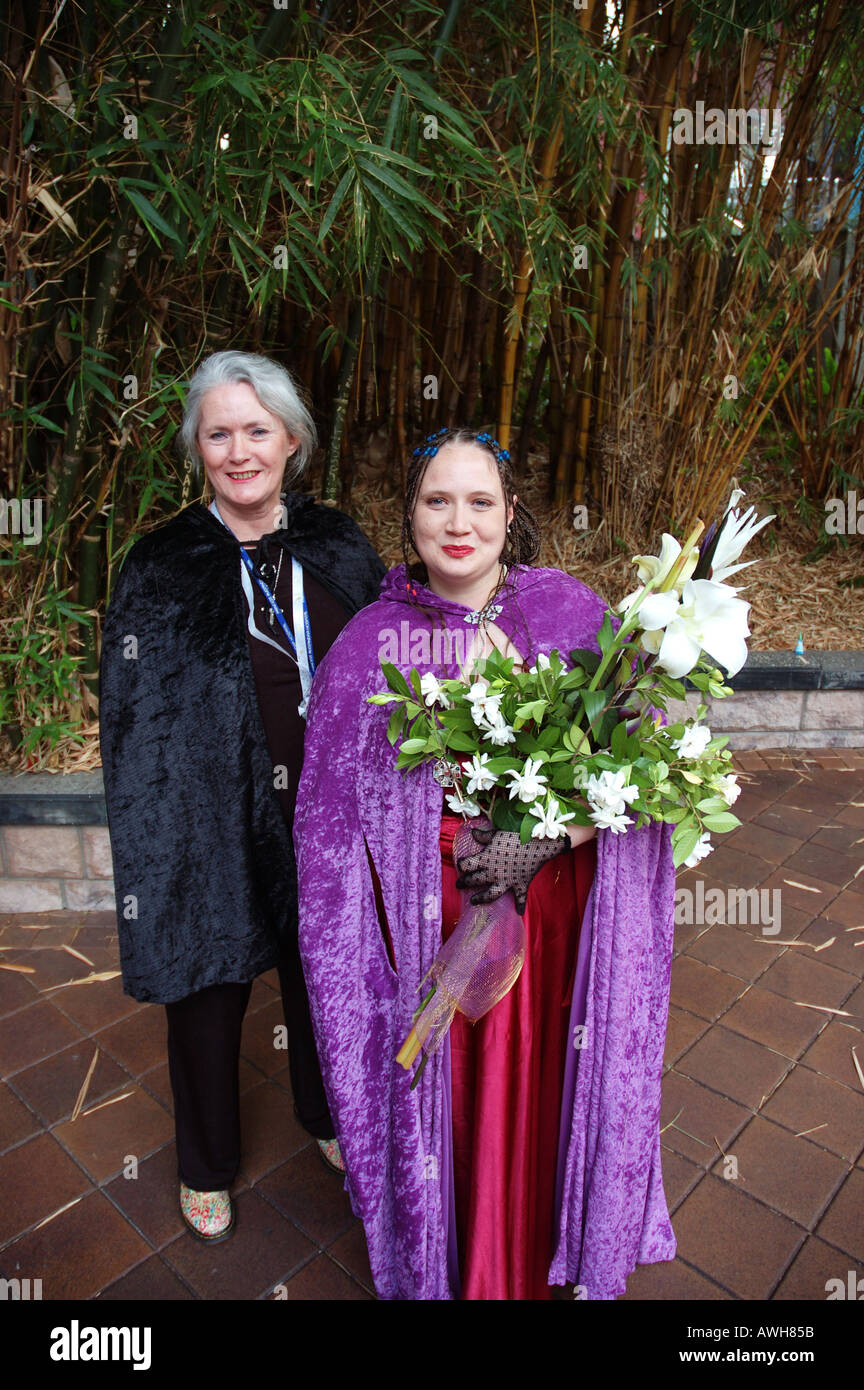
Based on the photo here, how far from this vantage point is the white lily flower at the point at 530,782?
1.29 m

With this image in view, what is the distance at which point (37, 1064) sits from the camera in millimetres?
2430

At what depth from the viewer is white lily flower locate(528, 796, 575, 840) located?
1.31 meters

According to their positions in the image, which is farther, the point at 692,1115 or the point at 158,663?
the point at 692,1115

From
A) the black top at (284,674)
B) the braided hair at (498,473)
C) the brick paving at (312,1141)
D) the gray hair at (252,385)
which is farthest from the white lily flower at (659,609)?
the brick paving at (312,1141)

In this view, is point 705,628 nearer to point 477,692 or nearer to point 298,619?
point 477,692

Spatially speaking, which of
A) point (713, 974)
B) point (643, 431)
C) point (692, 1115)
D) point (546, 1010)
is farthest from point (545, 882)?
point (643, 431)

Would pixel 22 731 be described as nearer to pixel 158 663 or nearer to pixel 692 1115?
pixel 158 663

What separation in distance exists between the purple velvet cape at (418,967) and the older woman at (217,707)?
7.6 inches

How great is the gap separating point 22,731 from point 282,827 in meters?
1.63

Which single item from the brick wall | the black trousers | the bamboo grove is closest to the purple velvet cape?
the black trousers

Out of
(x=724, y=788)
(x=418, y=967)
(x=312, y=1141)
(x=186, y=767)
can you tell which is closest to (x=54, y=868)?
(x=312, y=1141)

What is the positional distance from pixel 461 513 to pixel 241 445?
480 mm

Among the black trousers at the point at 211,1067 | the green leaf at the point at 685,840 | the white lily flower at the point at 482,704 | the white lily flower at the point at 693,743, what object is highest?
the white lily flower at the point at 482,704

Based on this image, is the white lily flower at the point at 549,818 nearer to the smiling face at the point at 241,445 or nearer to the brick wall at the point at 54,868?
the smiling face at the point at 241,445
